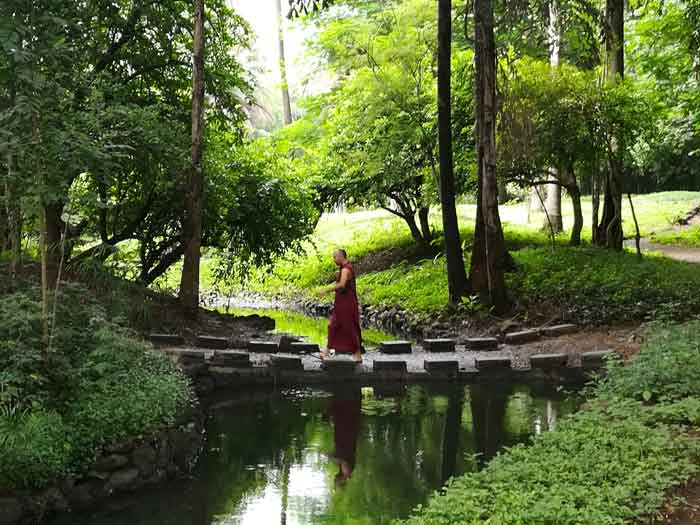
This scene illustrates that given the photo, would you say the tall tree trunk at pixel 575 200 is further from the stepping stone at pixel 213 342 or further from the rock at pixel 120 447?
the rock at pixel 120 447

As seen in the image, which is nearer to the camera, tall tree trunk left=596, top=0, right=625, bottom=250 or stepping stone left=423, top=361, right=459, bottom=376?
stepping stone left=423, top=361, right=459, bottom=376

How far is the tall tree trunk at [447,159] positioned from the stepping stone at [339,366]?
217 inches

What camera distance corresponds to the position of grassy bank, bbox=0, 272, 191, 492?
7.04 metres

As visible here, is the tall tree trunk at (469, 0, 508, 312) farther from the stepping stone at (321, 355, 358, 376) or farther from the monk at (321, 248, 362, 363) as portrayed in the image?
the stepping stone at (321, 355, 358, 376)

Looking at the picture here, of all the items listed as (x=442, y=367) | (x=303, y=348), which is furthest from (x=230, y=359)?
(x=442, y=367)

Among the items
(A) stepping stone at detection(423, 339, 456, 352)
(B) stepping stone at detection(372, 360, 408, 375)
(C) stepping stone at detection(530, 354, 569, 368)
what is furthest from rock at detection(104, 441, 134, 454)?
(A) stepping stone at detection(423, 339, 456, 352)

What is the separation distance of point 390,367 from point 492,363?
170 cm

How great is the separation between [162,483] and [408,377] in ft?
17.8

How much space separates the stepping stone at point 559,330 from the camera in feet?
48.6

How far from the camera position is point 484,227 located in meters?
16.8

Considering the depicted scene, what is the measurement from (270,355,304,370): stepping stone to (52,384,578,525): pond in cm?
56

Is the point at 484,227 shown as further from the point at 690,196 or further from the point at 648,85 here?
the point at 690,196

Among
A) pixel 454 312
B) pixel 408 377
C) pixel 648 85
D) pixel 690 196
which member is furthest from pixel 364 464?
pixel 690 196

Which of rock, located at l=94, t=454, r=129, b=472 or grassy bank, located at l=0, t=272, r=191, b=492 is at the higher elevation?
grassy bank, located at l=0, t=272, r=191, b=492
